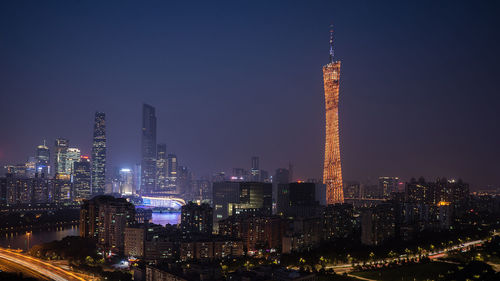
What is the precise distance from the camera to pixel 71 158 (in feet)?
190

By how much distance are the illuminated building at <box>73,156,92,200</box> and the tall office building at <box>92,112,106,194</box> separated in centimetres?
254

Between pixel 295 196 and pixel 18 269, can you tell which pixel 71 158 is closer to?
pixel 295 196

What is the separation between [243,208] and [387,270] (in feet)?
42.0

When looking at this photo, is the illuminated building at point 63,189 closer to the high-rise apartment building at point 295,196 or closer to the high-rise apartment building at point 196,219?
the high-rise apartment building at point 295,196

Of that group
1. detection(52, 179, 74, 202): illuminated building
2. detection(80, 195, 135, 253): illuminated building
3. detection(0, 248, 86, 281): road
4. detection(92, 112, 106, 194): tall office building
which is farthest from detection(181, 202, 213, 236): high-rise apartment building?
detection(92, 112, 106, 194): tall office building

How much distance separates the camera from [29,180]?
1807 inches

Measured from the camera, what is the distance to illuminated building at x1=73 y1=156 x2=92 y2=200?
5047cm

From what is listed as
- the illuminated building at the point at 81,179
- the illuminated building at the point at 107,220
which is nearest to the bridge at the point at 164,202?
the illuminated building at the point at 81,179

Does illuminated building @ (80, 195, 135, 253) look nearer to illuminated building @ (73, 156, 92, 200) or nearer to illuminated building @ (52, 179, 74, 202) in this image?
illuminated building @ (52, 179, 74, 202)

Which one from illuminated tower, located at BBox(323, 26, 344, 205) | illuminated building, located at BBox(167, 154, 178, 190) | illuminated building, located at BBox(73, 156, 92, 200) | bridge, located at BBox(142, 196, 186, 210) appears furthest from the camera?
illuminated building, located at BBox(167, 154, 178, 190)

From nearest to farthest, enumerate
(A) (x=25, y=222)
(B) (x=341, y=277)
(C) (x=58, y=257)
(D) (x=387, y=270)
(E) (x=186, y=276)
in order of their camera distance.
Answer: (E) (x=186, y=276), (B) (x=341, y=277), (D) (x=387, y=270), (C) (x=58, y=257), (A) (x=25, y=222)

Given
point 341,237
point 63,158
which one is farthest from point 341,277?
point 63,158

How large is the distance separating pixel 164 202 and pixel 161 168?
16.0 m

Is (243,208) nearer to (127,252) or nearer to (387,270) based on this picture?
(127,252)
